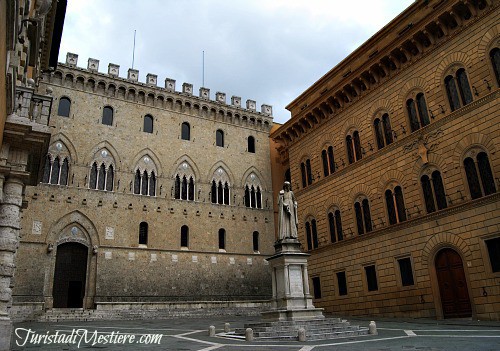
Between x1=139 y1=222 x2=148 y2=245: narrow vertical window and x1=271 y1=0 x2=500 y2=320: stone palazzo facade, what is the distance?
29.8ft

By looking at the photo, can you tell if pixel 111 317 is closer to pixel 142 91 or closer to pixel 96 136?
pixel 96 136

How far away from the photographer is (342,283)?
2005 cm

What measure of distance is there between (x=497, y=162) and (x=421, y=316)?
6294mm

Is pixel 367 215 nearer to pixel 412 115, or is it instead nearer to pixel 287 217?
pixel 412 115

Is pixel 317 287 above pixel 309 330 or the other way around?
above

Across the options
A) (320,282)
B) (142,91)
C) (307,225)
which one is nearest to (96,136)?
(142,91)

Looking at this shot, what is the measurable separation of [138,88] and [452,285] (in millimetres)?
20904

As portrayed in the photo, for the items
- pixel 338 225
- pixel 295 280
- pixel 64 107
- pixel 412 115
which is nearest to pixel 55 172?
pixel 64 107

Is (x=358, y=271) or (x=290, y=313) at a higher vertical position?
(x=358, y=271)

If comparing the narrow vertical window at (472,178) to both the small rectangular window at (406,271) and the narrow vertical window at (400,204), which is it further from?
the small rectangular window at (406,271)

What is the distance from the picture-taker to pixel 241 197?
28.5 metres

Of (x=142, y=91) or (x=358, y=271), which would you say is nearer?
(x=358, y=271)

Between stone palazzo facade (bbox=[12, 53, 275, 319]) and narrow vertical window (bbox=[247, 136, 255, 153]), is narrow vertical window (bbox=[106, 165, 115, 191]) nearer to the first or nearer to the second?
stone palazzo facade (bbox=[12, 53, 275, 319])

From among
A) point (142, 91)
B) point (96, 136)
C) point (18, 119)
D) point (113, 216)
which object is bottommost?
point (18, 119)
